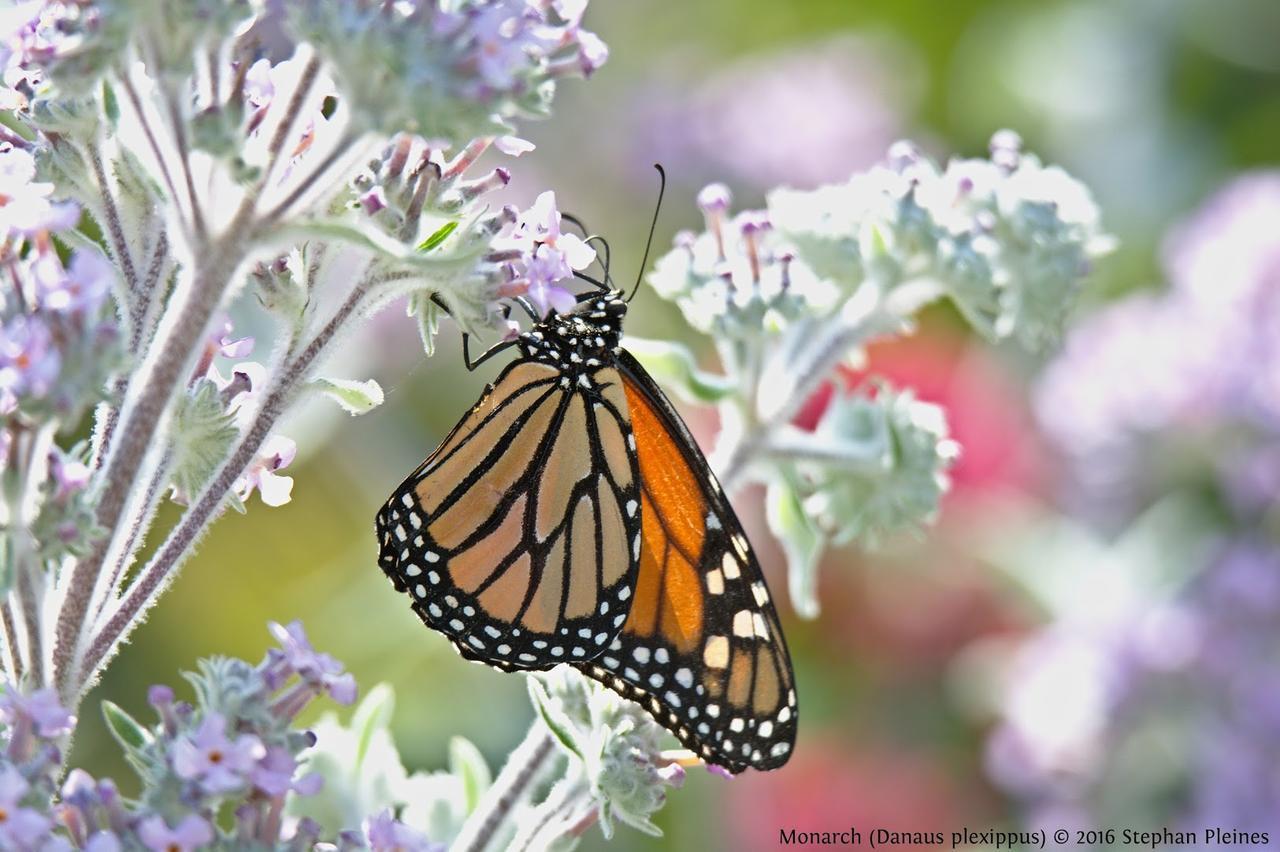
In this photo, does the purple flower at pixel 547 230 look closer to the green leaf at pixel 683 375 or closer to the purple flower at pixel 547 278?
the purple flower at pixel 547 278

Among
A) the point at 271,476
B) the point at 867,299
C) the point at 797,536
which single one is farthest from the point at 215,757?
the point at 867,299

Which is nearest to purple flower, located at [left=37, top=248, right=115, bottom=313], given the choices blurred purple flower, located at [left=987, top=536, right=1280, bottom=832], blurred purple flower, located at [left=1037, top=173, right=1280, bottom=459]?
blurred purple flower, located at [left=987, top=536, right=1280, bottom=832]

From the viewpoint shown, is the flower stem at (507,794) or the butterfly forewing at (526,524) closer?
the flower stem at (507,794)

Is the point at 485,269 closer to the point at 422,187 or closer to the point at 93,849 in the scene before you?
the point at 422,187

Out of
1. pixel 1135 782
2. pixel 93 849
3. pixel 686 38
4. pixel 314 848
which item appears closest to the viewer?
pixel 93 849

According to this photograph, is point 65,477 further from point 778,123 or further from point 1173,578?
point 778,123

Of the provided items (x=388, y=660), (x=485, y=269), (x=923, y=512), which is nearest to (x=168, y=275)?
(x=485, y=269)

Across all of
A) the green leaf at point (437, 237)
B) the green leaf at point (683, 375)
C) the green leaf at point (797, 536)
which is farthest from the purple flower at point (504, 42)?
the green leaf at point (797, 536)
